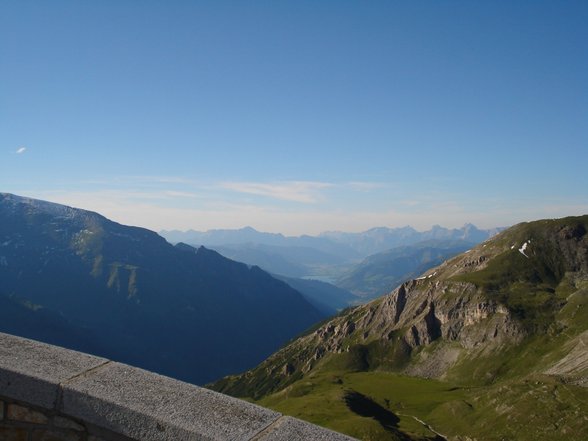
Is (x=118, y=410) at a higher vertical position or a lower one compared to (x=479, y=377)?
higher

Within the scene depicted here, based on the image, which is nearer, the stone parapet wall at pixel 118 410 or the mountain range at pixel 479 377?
the stone parapet wall at pixel 118 410

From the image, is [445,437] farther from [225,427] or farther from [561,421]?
[225,427]

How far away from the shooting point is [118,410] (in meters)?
6.59

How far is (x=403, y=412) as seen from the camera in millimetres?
129125

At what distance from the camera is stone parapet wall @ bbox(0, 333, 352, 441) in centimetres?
638

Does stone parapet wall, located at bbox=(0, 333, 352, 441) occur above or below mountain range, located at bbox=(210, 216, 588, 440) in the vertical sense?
above

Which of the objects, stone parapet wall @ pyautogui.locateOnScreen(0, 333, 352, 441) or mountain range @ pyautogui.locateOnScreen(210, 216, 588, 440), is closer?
stone parapet wall @ pyautogui.locateOnScreen(0, 333, 352, 441)

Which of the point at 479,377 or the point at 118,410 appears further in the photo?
the point at 479,377

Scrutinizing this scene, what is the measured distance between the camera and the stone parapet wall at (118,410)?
638 cm

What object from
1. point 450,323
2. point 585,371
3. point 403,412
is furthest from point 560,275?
point 403,412

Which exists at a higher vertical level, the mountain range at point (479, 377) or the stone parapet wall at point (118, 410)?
the stone parapet wall at point (118, 410)

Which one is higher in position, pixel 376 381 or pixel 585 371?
pixel 585 371

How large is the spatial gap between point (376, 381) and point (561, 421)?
253ft

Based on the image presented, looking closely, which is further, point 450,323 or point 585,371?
point 450,323
